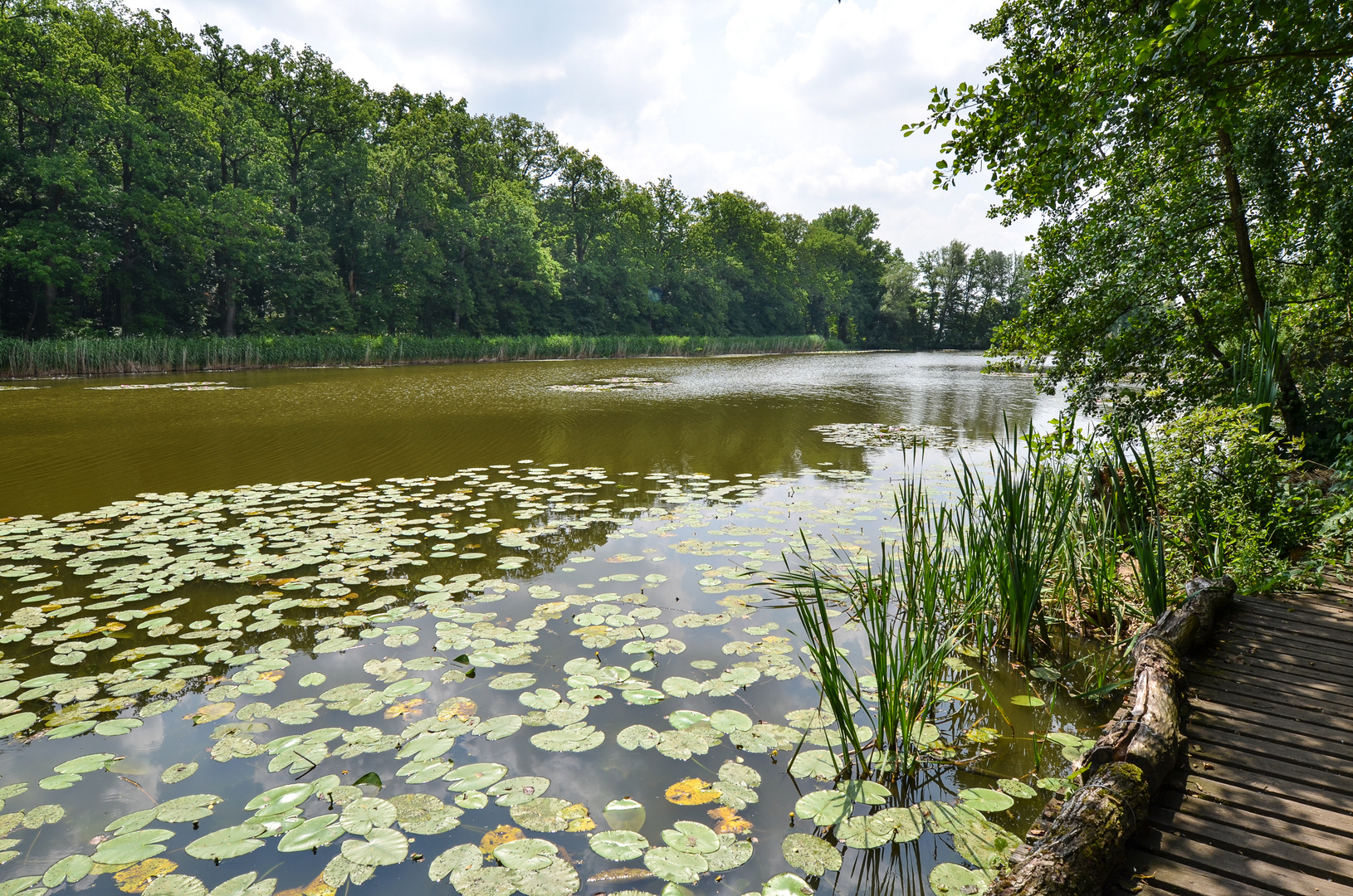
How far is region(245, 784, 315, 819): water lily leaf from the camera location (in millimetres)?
2264

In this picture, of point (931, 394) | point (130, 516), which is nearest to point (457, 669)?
point (130, 516)

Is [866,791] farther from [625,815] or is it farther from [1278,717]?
[1278,717]

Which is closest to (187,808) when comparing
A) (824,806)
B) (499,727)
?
(499,727)

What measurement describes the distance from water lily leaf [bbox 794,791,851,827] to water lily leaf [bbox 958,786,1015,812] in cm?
46

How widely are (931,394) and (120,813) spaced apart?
21377 mm

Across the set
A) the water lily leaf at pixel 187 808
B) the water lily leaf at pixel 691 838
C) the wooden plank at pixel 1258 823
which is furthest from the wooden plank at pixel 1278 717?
the water lily leaf at pixel 187 808

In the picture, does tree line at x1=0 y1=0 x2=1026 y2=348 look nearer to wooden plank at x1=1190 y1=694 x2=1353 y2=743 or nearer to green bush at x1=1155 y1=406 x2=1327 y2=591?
green bush at x1=1155 y1=406 x2=1327 y2=591

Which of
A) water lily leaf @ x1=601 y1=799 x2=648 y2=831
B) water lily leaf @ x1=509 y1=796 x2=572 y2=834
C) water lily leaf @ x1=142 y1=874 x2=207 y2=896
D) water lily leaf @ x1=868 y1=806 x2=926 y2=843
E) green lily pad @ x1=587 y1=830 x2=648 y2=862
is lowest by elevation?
water lily leaf @ x1=142 y1=874 x2=207 y2=896

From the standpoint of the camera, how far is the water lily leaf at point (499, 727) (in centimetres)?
272

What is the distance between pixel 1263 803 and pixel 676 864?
192cm

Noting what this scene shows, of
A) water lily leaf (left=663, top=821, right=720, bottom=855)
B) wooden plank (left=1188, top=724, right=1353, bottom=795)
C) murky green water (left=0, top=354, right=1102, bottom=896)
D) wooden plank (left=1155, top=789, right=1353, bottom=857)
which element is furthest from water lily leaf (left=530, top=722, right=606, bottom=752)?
wooden plank (left=1188, top=724, right=1353, bottom=795)

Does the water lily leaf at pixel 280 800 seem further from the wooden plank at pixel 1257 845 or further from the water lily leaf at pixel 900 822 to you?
the wooden plank at pixel 1257 845

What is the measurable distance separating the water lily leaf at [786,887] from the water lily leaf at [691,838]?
0.20m

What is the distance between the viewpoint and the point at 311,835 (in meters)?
2.13
